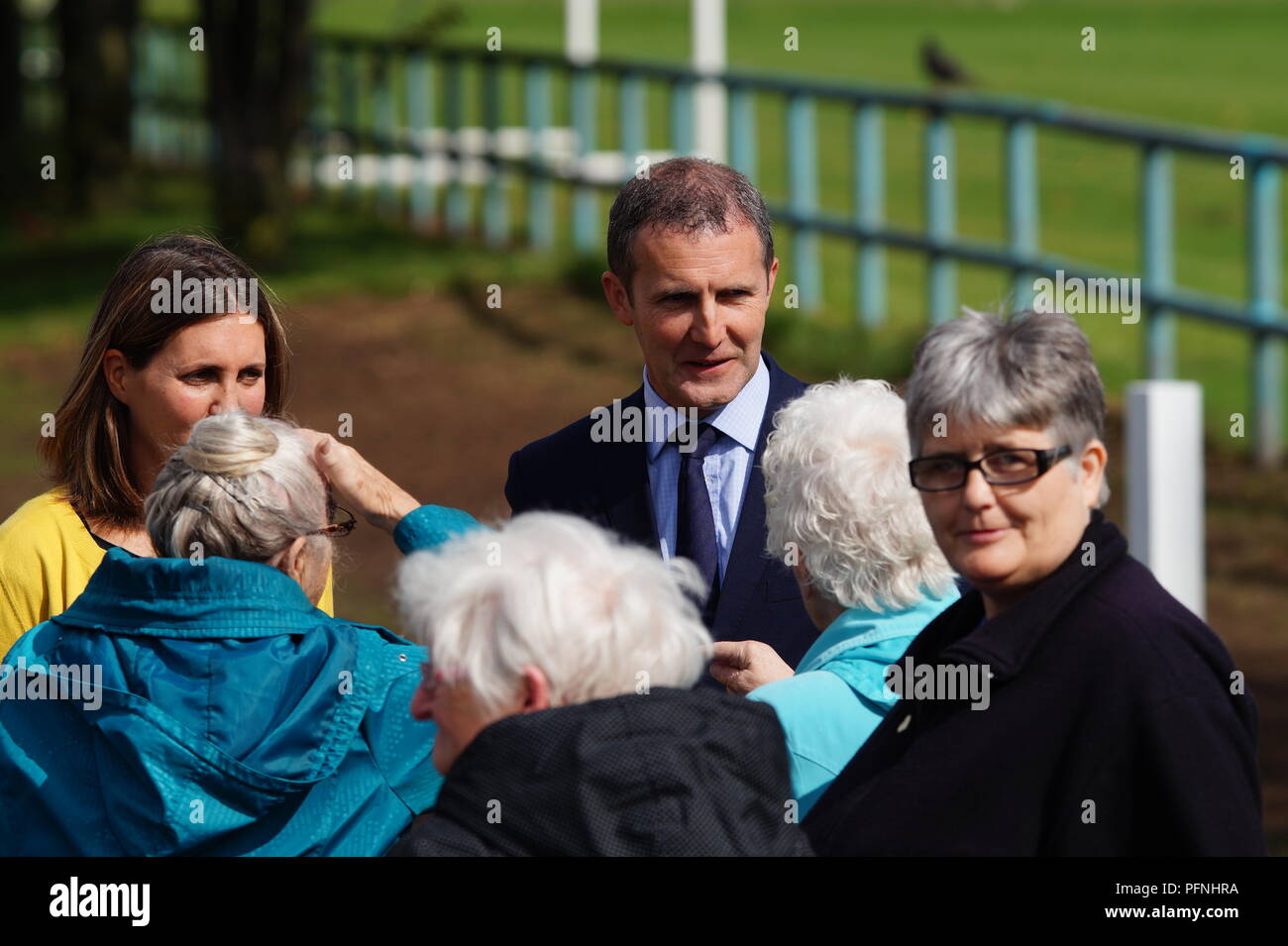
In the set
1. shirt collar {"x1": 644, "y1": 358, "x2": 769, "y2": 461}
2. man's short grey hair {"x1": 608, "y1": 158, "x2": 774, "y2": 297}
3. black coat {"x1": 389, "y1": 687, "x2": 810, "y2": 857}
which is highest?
man's short grey hair {"x1": 608, "y1": 158, "x2": 774, "y2": 297}

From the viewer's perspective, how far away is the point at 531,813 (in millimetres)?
2467

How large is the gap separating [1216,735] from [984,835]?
318 millimetres

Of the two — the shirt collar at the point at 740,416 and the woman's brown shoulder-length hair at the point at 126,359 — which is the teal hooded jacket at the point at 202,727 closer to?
the woman's brown shoulder-length hair at the point at 126,359

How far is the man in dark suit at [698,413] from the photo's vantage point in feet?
11.8

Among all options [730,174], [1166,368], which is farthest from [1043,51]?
[730,174]

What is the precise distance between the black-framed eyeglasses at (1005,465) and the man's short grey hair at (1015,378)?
0.03 metres

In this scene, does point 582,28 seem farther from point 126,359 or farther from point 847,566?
point 847,566

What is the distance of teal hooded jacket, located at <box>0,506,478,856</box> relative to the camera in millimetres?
2826

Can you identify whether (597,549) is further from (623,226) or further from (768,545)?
(623,226)

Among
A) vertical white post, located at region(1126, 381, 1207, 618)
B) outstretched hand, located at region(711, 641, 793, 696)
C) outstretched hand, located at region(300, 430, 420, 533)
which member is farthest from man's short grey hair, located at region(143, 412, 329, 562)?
vertical white post, located at region(1126, 381, 1207, 618)

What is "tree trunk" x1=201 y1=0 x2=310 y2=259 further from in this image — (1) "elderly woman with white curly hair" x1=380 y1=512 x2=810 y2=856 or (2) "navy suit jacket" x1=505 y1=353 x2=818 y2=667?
(1) "elderly woman with white curly hair" x1=380 y1=512 x2=810 y2=856

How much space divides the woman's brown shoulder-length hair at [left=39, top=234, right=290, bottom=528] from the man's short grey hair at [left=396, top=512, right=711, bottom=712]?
1161mm

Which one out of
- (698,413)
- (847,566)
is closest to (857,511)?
(847,566)

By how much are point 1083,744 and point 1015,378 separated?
474 millimetres
